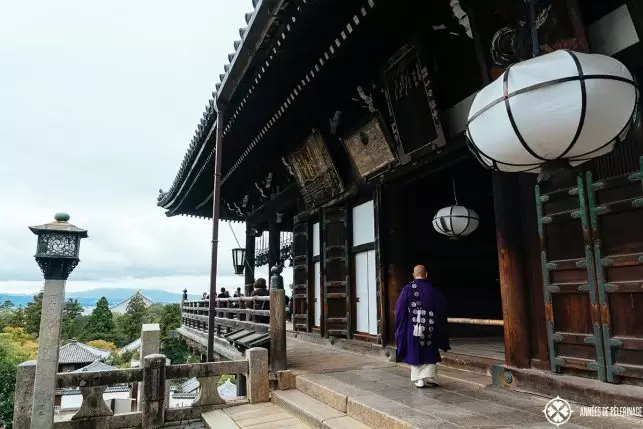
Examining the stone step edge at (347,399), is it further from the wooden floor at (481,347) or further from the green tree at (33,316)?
the green tree at (33,316)

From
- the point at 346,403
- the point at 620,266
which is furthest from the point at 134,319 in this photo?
the point at 620,266

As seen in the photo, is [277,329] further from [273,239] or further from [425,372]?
[273,239]

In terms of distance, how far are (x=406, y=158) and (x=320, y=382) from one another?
11.3ft

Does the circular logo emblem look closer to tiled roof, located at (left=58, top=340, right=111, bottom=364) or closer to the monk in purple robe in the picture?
the monk in purple robe

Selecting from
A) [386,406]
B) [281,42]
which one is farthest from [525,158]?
[281,42]

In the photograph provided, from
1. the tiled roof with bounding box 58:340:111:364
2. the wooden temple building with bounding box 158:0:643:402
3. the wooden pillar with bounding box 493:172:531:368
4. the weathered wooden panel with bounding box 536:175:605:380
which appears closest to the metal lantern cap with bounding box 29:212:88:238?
the wooden temple building with bounding box 158:0:643:402

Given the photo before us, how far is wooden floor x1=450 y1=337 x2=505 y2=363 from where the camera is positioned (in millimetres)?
6219

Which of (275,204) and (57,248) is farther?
(275,204)

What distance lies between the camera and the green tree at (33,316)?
5516 cm

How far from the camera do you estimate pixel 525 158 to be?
2.89m

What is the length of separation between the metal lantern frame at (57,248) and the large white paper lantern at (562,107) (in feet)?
15.2

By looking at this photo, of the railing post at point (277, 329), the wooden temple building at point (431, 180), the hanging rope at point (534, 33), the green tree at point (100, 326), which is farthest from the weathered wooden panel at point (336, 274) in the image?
the green tree at point (100, 326)

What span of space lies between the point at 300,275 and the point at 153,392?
5.72 metres

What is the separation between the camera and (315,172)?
9086 mm
